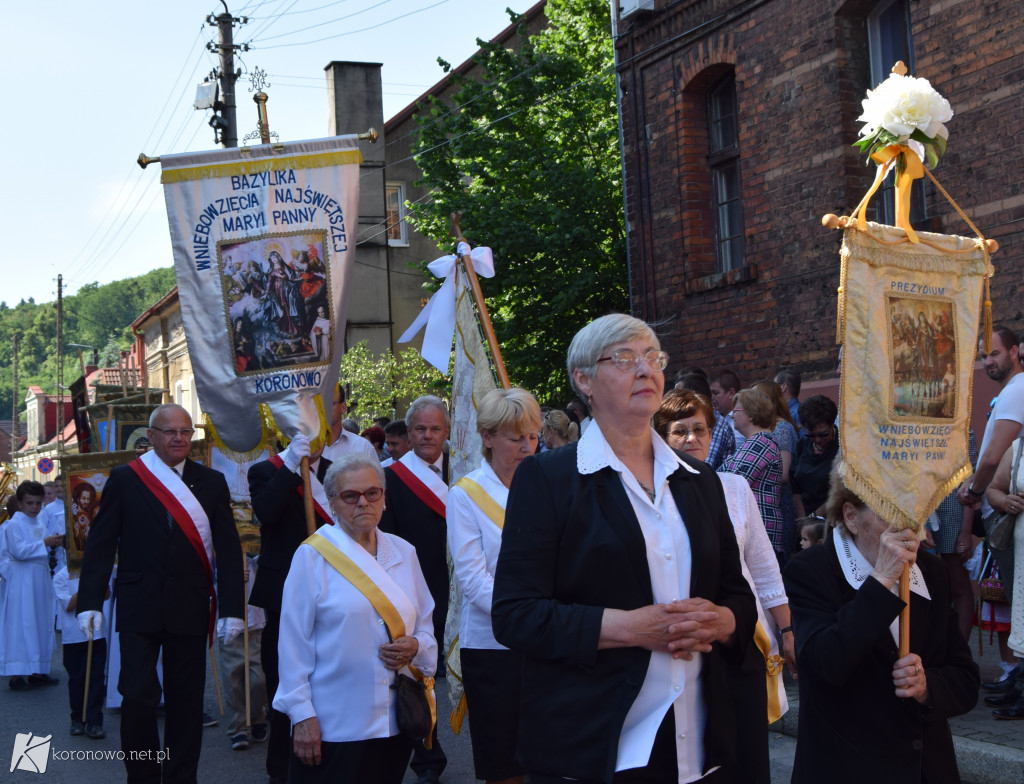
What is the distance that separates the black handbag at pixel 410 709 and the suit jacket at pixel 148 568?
1.81 metres

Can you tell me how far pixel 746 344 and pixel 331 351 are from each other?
7.00 m

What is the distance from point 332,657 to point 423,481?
237cm

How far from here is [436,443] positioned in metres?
7.27

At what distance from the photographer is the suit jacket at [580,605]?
9.92 feet

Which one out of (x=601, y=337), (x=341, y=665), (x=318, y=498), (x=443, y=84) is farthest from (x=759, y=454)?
(x=443, y=84)

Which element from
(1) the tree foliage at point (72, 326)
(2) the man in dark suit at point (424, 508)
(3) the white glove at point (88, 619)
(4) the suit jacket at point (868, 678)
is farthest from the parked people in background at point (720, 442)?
(1) the tree foliage at point (72, 326)

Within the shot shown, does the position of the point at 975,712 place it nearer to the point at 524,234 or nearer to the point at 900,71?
the point at 900,71

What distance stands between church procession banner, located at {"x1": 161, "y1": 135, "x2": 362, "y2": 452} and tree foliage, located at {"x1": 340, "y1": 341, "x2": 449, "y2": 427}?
1980 cm

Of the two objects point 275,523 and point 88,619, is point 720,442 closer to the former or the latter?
point 275,523

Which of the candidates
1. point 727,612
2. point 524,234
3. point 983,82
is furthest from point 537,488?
point 524,234

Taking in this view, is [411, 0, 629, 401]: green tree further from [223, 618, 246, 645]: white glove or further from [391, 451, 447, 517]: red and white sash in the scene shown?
[223, 618, 246, 645]: white glove

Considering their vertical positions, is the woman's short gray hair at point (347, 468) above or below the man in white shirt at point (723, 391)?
below

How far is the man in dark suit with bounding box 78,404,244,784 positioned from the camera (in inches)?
240

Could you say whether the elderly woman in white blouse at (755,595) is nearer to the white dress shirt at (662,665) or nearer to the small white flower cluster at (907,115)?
the white dress shirt at (662,665)
